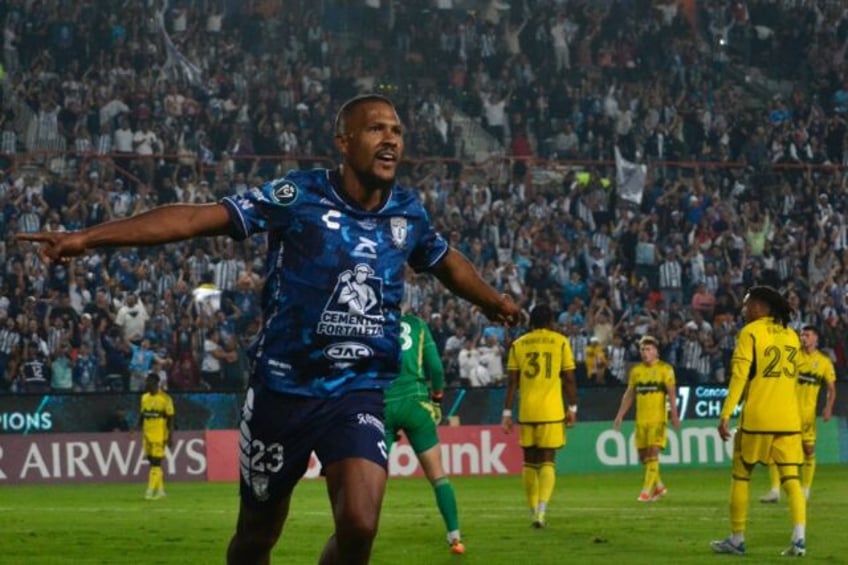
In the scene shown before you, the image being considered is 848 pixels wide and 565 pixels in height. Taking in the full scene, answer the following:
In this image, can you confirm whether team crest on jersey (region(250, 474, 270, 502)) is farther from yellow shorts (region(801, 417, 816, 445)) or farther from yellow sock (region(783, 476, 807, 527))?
yellow shorts (region(801, 417, 816, 445))

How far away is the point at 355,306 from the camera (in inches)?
307

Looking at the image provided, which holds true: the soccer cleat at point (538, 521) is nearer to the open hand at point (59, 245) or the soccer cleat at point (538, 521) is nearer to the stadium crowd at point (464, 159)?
the open hand at point (59, 245)

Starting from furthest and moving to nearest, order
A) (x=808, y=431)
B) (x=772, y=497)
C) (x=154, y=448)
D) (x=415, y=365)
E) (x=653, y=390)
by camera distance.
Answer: (x=154, y=448) → (x=653, y=390) → (x=808, y=431) → (x=772, y=497) → (x=415, y=365)

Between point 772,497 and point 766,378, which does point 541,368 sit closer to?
point 766,378

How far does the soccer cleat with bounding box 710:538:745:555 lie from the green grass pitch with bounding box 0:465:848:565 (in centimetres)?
8

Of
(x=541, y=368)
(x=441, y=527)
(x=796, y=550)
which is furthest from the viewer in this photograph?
(x=541, y=368)

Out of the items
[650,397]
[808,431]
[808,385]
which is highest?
[808,385]

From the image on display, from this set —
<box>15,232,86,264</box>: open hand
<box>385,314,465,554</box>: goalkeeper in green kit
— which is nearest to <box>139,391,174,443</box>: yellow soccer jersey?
<box>385,314,465,554</box>: goalkeeper in green kit

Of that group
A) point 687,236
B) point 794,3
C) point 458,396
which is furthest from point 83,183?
point 794,3

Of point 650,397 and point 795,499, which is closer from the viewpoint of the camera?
point 795,499

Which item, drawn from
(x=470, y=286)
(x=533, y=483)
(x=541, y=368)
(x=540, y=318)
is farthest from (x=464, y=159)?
(x=470, y=286)

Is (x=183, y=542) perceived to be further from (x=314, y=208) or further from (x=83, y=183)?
(x=83, y=183)

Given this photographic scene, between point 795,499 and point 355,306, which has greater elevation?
point 355,306

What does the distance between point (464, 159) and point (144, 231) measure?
30.5 metres
